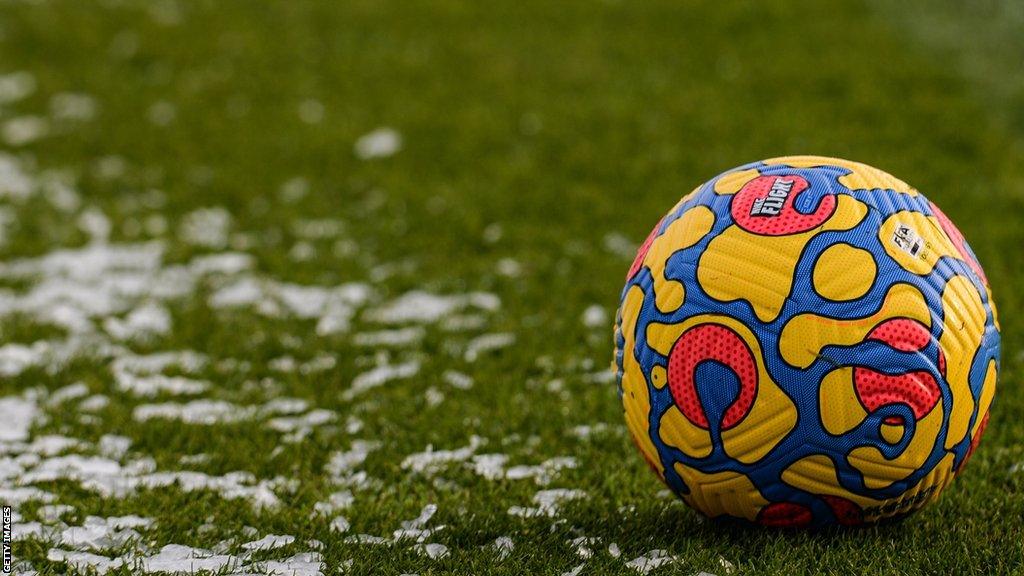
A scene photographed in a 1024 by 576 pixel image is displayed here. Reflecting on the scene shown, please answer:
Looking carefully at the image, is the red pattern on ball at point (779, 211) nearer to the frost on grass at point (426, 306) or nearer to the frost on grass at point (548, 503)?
the frost on grass at point (548, 503)

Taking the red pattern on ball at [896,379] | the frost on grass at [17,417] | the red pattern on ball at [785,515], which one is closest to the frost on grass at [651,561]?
the red pattern on ball at [785,515]

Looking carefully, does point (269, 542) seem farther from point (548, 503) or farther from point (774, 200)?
point (774, 200)

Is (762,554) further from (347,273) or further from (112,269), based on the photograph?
(112,269)

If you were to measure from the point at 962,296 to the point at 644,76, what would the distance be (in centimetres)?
700

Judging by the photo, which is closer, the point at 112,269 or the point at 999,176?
the point at 112,269

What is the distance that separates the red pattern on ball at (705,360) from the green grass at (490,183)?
0.51 m

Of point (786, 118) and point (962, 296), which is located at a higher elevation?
point (786, 118)

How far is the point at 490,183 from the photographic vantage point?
8734mm

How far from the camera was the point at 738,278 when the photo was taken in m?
3.67

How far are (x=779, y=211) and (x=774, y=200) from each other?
5 centimetres

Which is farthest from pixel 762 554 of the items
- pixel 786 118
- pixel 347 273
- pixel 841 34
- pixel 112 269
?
pixel 841 34

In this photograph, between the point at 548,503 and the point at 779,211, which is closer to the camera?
the point at 779,211

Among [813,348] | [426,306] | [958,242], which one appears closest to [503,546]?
[813,348]

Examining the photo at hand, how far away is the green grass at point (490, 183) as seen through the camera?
4.32 m
